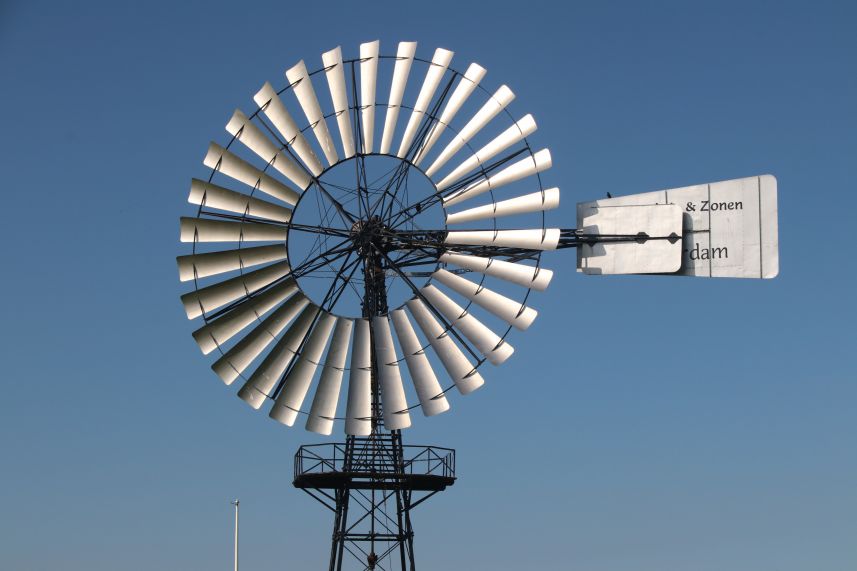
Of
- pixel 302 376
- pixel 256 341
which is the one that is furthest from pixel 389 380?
pixel 256 341

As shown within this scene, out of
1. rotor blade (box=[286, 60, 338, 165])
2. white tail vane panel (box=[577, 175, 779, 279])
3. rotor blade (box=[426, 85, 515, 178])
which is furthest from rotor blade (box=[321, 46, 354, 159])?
white tail vane panel (box=[577, 175, 779, 279])

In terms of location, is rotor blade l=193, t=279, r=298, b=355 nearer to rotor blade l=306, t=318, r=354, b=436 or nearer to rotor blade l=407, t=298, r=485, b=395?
rotor blade l=306, t=318, r=354, b=436

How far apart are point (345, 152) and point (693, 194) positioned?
700cm

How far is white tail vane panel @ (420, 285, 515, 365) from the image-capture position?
1051 inches

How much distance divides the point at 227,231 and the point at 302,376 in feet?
10.1

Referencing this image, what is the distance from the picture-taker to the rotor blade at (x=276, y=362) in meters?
27.1

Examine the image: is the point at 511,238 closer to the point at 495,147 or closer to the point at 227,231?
the point at 495,147

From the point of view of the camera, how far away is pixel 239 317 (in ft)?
89.7

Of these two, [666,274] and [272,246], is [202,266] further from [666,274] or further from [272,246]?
[666,274]

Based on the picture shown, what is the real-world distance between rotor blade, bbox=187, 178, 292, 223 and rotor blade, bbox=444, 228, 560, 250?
10.7 feet

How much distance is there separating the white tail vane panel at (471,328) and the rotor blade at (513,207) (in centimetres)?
146

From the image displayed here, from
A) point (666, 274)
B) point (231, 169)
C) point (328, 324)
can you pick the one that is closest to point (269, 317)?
point (328, 324)

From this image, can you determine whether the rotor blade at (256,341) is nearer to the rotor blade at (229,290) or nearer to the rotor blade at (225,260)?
the rotor blade at (229,290)

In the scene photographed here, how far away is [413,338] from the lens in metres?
27.3
